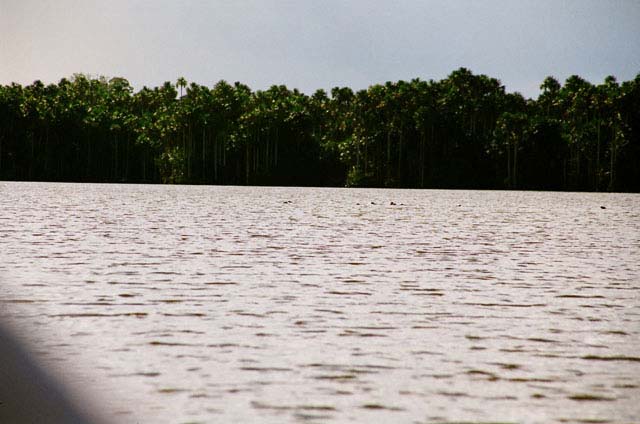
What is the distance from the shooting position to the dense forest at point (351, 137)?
275 feet

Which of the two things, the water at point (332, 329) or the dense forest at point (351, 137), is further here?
the dense forest at point (351, 137)

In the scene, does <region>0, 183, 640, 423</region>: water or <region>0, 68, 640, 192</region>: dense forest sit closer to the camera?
<region>0, 183, 640, 423</region>: water

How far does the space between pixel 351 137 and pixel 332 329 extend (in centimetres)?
8616

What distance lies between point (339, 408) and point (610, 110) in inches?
3286

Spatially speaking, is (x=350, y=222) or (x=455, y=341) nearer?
(x=455, y=341)

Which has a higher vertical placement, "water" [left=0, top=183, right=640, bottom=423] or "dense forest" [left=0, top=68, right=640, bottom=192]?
"dense forest" [left=0, top=68, right=640, bottom=192]

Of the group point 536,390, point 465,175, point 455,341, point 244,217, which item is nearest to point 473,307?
point 455,341

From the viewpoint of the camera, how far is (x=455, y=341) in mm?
5742

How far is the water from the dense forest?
7245 cm

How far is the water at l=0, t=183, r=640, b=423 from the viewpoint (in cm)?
416

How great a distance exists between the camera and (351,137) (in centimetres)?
9194

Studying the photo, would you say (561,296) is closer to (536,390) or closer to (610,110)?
(536,390)

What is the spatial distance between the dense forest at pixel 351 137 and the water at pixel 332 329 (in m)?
72.4

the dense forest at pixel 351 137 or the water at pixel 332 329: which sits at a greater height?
the dense forest at pixel 351 137
